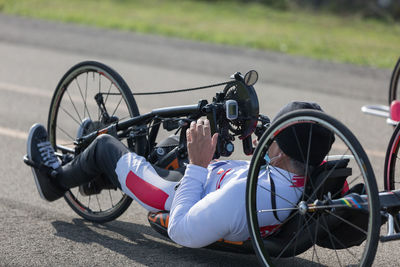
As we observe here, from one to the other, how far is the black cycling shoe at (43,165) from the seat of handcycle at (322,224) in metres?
1.65

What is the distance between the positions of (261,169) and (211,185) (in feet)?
1.01

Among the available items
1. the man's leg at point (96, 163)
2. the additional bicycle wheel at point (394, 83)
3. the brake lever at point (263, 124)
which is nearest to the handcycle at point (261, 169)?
the brake lever at point (263, 124)

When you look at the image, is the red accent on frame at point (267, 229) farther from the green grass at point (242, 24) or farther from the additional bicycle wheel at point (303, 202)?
the green grass at point (242, 24)

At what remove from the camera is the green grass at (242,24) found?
13.0 meters

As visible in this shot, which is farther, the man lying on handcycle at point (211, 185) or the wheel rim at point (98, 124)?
the wheel rim at point (98, 124)

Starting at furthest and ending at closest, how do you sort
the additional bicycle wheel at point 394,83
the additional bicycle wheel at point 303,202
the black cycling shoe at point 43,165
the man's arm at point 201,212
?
1. the additional bicycle wheel at point 394,83
2. the black cycling shoe at point 43,165
3. the man's arm at point 201,212
4. the additional bicycle wheel at point 303,202

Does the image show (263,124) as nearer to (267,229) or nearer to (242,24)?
(267,229)

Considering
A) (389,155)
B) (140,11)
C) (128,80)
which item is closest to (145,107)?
(128,80)

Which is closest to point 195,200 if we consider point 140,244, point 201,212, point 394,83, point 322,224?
point 201,212

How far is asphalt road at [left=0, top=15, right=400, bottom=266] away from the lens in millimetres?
4438

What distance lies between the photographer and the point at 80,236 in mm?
4699

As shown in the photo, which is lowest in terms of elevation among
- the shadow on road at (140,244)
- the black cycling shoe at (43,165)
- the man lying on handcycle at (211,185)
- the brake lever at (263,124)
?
the shadow on road at (140,244)

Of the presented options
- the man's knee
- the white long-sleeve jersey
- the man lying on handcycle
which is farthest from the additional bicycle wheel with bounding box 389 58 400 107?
the man's knee

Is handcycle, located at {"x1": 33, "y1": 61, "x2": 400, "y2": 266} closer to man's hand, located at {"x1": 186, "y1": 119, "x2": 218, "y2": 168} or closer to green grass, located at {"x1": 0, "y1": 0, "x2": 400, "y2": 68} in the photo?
man's hand, located at {"x1": 186, "y1": 119, "x2": 218, "y2": 168}
